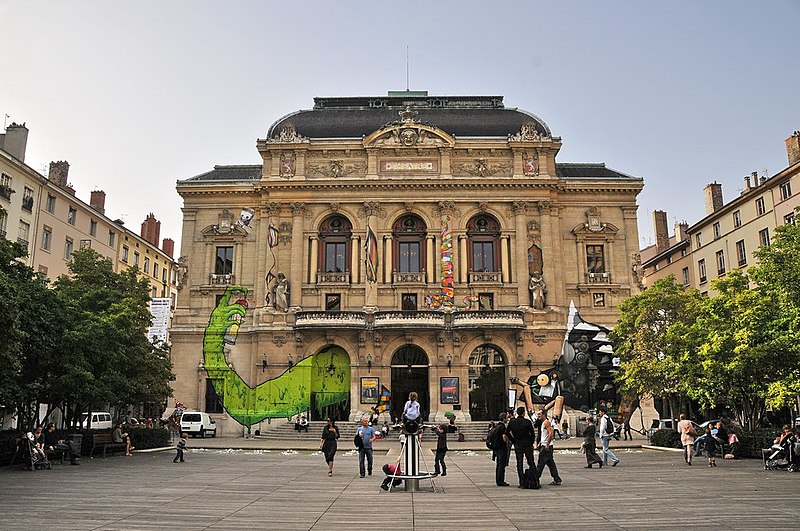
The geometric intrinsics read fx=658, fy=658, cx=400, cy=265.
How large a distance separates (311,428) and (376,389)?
5614 mm

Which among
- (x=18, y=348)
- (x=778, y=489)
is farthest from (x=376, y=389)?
(x=778, y=489)

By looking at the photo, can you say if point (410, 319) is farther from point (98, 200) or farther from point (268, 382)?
point (98, 200)

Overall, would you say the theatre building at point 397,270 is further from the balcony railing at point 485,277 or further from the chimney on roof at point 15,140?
the chimney on roof at point 15,140

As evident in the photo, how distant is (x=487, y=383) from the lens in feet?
161

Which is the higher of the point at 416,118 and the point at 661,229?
the point at 416,118

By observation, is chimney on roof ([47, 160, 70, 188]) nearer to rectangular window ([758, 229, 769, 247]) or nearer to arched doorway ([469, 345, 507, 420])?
arched doorway ([469, 345, 507, 420])

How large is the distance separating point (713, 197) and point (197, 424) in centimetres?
4918

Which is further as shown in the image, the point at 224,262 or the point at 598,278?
the point at 224,262

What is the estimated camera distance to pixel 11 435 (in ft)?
81.6

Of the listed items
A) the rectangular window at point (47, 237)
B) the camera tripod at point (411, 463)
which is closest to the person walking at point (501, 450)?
the camera tripod at point (411, 463)

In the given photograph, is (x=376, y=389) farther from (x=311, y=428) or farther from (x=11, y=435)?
(x=11, y=435)

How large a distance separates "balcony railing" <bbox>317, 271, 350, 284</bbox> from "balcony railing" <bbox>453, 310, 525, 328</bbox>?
9.25m

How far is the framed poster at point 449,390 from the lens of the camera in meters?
48.0

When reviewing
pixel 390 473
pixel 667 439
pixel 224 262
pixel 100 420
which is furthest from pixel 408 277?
pixel 390 473
